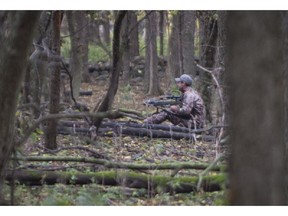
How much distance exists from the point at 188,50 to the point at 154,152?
8734 millimetres

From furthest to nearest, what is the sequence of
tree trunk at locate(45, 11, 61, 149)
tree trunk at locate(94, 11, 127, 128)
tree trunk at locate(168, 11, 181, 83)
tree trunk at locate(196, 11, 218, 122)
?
tree trunk at locate(168, 11, 181, 83), tree trunk at locate(196, 11, 218, 122), tree trunk at locate(94, 11, 127, 128), tree trunk at locate(45, 11, 61, 149)

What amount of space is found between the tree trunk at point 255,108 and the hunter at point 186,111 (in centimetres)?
909

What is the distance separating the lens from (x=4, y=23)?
6.37 metres

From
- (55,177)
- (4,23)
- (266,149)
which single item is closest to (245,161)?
(266,149)

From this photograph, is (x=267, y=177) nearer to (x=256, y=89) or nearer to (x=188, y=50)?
(x=256, y=89)

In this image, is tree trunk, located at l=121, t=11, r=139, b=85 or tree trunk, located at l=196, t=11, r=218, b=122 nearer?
tree trunk, located at l=121, t=11, r=139, b=85

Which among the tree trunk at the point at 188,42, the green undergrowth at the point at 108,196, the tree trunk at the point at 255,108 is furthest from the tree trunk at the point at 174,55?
the tree trunk at the point at 255,108

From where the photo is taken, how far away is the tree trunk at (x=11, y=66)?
5820 millimetres

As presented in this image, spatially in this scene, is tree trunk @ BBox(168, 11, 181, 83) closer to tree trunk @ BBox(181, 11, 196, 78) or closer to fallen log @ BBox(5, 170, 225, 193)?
tree trunk @ BBox(181, 11, 196, 78)

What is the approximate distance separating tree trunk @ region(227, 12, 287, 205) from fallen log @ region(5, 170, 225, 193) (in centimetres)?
372

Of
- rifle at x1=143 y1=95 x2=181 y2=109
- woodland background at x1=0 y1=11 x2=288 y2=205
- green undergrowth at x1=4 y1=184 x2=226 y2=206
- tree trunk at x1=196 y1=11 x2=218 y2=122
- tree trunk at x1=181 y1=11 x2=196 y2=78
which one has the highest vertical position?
tree trunk at x1=181 y1=11 x2=196 y2=78

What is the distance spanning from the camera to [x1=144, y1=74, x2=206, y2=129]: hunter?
12.6m

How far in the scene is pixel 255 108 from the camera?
3.27m

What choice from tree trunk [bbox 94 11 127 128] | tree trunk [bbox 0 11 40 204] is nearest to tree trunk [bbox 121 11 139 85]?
tree trunk [bbox 94 11 127 128]
